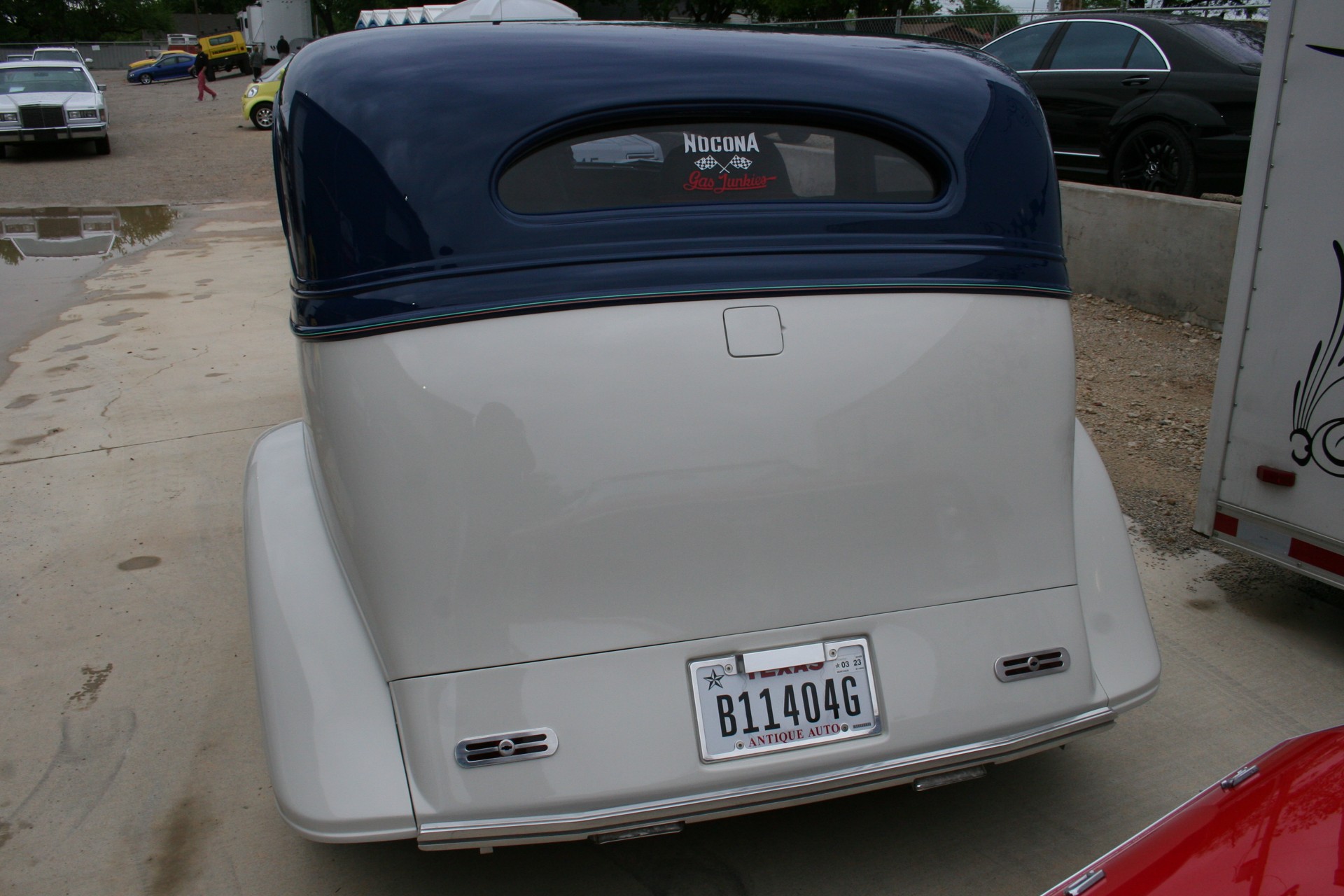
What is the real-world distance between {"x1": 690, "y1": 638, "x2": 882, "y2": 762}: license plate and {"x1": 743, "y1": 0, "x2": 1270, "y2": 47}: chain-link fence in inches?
309

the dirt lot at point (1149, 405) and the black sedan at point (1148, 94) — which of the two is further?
the black sedan at point (1148, 94)

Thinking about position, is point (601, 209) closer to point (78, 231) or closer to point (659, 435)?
point (659, 435)

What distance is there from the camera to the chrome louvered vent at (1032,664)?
222 cm

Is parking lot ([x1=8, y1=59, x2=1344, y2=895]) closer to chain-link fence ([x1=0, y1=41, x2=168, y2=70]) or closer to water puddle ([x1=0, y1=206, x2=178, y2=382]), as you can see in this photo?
water puddle ([x1=0, y1=206, x2=178, y2=382])

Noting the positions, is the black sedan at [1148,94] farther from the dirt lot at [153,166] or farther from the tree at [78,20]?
the tree at [78,20]

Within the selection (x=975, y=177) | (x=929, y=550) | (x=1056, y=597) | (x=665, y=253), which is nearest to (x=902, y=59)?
(x=975, y=177)

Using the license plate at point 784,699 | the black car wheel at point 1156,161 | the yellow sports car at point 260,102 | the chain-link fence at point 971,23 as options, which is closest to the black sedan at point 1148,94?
the black car wheel at point 1156,161

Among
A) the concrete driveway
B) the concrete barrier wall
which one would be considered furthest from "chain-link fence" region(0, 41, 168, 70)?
the concrete driveway

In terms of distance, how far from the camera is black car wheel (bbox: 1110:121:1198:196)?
769cm

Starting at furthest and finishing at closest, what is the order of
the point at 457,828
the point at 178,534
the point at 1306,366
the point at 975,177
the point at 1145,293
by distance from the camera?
the point at 1145,293, the point at 178,534, the point at 1306,366, the point at 975,177, the point at 457,828

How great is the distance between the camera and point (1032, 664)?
2244 mm

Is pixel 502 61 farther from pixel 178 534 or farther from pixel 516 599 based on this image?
pixel 178 534

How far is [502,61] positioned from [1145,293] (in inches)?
249

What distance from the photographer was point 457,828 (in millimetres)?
1958
